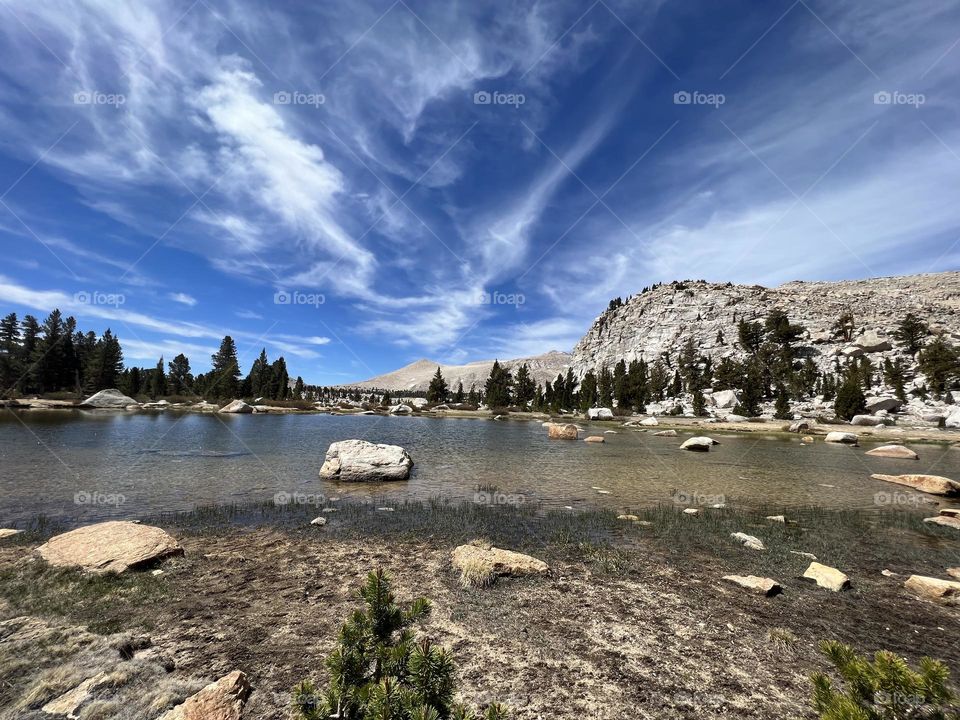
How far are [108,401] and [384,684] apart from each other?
115m

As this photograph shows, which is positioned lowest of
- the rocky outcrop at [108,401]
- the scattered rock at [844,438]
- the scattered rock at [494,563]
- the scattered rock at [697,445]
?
the scattered rock at [844,438]

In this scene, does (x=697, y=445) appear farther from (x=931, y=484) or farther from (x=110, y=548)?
(x=110, y=548)

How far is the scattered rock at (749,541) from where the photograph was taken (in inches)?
427

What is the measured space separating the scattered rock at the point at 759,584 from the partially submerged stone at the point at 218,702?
349 inches

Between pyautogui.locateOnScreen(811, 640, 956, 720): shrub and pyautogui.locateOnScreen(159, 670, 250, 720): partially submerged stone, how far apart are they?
18.0ft

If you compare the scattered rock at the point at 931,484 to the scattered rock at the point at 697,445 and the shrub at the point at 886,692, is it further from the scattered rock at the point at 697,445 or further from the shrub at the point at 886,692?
the shrub at the point at 886,692

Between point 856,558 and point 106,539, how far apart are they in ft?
59.7

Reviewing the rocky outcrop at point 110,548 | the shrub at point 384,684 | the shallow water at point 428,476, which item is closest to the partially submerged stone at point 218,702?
the shrub at point 384,684

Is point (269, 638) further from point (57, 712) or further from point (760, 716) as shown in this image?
point (760, 716)

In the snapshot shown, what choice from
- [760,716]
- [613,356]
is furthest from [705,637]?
[613,356]

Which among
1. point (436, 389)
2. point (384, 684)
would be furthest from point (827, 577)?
point (436, 389)

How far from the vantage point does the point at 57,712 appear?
13.8ft

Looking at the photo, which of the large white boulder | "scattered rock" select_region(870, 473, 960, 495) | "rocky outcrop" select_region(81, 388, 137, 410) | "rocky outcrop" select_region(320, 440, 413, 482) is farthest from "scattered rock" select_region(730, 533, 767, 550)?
"rocky outcrop" select_region(81, 388, 137, 410)

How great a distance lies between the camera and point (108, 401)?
8581cm
